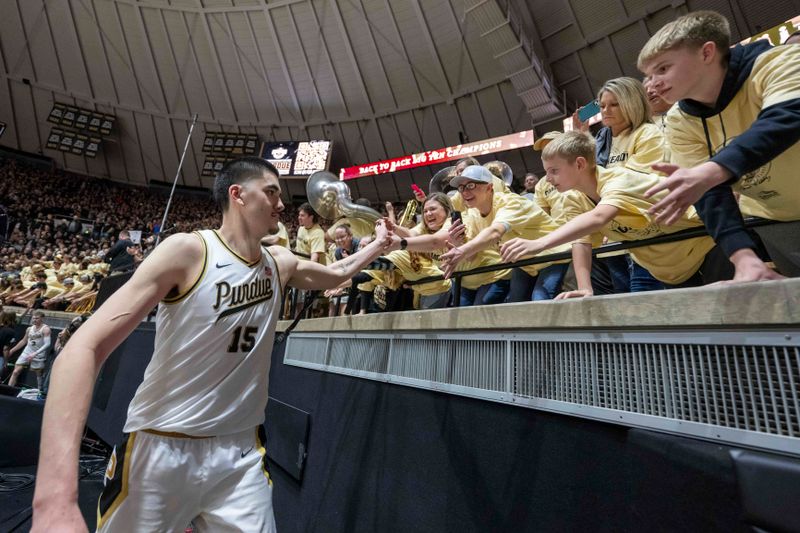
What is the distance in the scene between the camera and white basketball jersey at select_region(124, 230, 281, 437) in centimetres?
155

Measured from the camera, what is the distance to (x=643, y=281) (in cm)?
220

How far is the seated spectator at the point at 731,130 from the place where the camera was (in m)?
1.08

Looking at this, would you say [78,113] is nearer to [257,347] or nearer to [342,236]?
[342,236]

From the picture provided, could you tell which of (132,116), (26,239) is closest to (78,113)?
(132,116)

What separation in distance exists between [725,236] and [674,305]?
0.91 ft

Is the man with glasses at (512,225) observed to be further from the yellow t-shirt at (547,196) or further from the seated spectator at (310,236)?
the seated spectator at (310,236)

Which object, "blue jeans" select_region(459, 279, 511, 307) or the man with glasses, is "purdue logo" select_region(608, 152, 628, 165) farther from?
"blue jeans" select_region(459, 279, 511, 307)

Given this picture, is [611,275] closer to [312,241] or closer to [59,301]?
[312,241]

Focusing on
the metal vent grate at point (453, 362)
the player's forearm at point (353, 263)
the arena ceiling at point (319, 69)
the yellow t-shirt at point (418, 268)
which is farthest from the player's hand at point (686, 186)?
the arena ceiling at point (319, 69)

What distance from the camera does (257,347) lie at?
1.73 m

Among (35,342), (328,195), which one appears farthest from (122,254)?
(328,195)

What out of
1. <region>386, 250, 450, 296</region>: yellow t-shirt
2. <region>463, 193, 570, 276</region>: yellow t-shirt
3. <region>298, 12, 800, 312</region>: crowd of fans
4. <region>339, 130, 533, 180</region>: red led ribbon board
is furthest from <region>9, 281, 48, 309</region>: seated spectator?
<region>463, 193, 570, 276</region>: yellow t-shirt

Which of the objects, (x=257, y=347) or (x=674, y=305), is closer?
(x=674, y=305)

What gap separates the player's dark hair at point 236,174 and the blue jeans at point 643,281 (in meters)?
1.91
